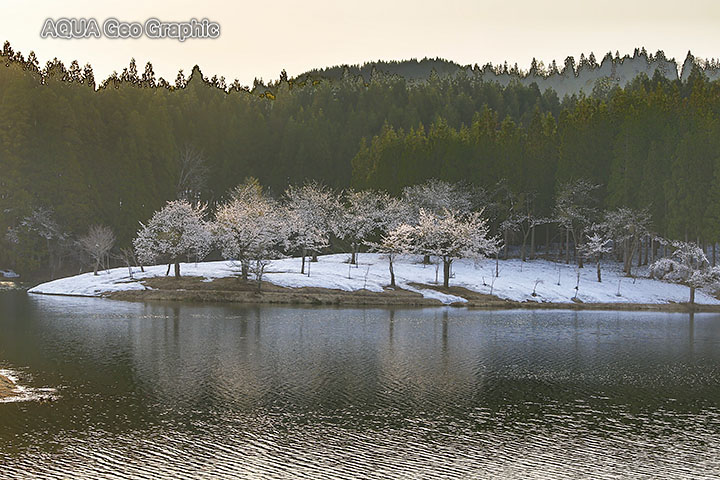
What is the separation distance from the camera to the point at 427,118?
184375 mm

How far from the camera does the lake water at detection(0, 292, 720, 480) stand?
1049 inches

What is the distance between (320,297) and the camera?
8344 centimetres

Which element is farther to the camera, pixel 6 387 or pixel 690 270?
pixel 690 270

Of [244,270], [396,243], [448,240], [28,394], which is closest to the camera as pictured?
[28,394]

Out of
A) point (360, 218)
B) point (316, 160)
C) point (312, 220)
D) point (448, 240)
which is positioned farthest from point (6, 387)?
point (316, 160)

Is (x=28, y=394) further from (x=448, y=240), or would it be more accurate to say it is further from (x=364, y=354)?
(x=448, y=240)

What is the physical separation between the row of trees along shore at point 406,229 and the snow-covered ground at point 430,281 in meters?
1.72

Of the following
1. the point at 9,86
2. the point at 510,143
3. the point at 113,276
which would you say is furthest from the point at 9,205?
the point at 510,143

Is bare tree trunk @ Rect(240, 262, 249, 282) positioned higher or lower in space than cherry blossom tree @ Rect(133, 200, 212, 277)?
lower

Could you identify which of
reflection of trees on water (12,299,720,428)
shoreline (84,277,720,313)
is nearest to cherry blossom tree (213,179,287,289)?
shoreline (84,277,720,313)

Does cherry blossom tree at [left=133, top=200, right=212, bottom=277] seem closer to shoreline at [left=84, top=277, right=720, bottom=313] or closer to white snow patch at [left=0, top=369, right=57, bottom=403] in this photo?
shoreline at [left=84, top=277, right=720, bottom=313]

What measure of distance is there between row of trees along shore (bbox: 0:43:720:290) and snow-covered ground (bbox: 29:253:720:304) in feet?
29.0

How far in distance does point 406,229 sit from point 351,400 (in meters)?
61.1

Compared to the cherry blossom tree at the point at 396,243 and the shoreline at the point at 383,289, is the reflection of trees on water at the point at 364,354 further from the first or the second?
the cherry blossom tree at the point at 396,243
